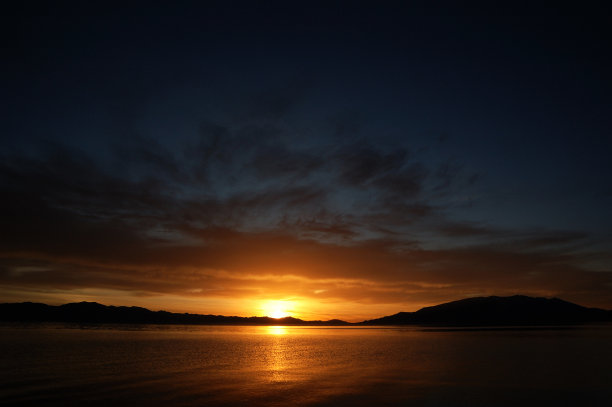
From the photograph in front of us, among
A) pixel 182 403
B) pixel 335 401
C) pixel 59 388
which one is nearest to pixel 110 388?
pixel 59 388

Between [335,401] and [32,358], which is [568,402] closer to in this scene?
[335,401]

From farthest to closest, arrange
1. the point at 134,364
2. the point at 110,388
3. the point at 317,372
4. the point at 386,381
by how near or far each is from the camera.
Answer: the point at 134,364 → the point at 317,372 → the point at 386,381 → the point at 110,388

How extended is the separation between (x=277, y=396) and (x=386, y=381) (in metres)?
9.73

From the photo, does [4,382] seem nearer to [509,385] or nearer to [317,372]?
[317,372]

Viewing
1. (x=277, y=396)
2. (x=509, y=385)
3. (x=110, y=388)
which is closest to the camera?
(x=277, y=396)

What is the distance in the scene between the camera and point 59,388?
1014 inches

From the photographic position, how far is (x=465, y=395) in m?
24.6

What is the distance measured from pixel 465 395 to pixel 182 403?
1689 cm

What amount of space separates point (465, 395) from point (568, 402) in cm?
549

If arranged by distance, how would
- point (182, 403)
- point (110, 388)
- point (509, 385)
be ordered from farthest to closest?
point (509, 385)
point (110, 388)
point (182, 403)

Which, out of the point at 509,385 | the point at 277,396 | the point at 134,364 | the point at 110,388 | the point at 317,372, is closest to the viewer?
the point at 277,396

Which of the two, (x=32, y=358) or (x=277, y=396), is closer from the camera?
(x=277, y=396)

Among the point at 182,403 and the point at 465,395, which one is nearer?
the point at 182,403

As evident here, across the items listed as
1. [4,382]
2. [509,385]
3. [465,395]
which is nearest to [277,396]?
[465,395]
